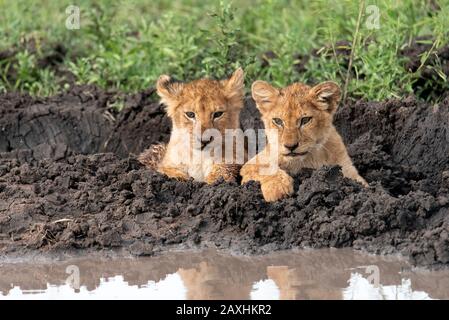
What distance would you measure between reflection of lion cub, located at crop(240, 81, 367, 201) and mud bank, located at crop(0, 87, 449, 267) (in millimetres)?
184

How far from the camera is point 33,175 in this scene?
9.54 m

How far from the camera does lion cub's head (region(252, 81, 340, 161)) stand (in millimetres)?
8953

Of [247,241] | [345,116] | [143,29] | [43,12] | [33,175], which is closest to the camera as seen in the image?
[247,241]

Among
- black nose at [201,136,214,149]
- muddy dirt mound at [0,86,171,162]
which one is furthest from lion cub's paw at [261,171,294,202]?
muddy dirt mound at [0,86,171,162]

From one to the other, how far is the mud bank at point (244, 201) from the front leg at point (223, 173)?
0.64 ft

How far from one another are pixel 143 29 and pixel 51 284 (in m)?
5.06

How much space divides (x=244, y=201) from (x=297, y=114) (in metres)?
0.88

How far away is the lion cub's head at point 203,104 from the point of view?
9.48 metres

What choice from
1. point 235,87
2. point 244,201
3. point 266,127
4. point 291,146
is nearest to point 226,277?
point 244,201

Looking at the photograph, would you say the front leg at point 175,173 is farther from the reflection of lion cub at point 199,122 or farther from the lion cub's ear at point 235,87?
the lion cub's ear at point 235,87

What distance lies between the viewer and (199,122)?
947cm

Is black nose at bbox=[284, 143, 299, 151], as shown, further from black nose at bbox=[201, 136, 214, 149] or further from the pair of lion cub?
black nose at bbox=[201, 136, 214, 149]
